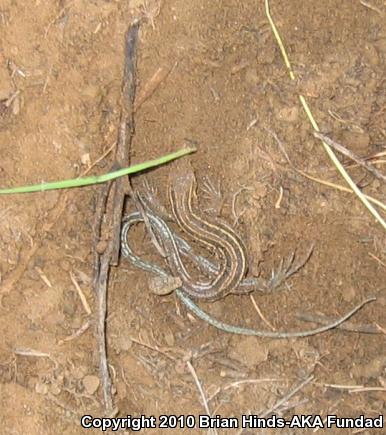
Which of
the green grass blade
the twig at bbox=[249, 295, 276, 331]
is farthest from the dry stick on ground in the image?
the twig at bbox=[249, 295, 276, 331]

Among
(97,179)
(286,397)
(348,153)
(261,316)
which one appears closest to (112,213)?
(97,179)

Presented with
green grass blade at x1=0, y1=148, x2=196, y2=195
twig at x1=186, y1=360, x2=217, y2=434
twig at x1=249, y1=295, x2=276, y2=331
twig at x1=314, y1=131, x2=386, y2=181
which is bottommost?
twig at x1=186, y1=360, x2=217, y2=434

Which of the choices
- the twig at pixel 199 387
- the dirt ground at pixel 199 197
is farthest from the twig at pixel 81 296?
the twig at pixel 199 387

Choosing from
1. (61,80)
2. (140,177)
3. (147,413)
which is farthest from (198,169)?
(147,413)

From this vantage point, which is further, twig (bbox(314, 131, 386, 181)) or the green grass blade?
twig (bbox(314, 131, 386, 181))

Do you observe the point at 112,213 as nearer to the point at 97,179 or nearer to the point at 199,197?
the point at 97,179

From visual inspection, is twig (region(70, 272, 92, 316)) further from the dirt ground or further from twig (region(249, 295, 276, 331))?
twig (region(249, 295, 276, 331))
